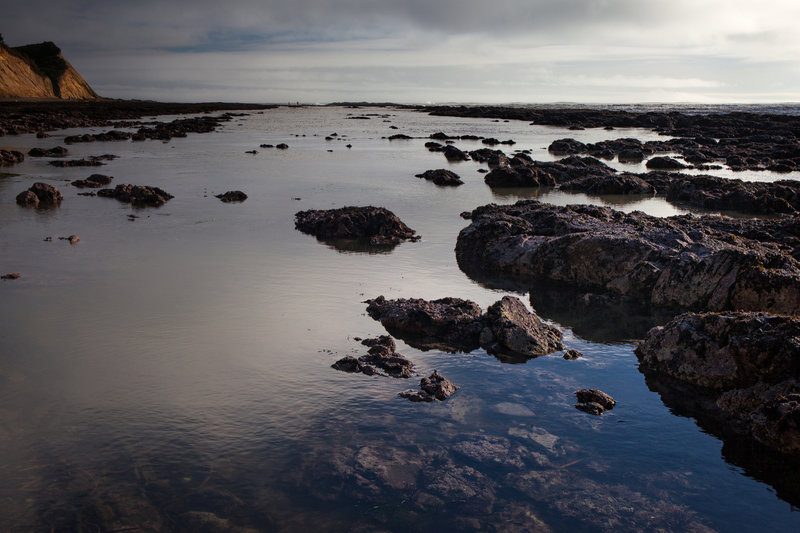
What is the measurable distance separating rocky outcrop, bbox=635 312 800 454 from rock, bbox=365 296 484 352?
7.00 ft

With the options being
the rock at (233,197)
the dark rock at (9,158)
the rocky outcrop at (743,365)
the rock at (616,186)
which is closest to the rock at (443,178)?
the rock at (616,186)

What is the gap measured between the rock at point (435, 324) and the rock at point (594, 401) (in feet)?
5.38

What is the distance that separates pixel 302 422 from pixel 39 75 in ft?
347

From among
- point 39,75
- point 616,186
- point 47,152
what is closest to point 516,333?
point 616,186

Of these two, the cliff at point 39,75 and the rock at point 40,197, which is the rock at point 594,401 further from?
the cliff at point 39,75

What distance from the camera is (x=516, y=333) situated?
7.18 m

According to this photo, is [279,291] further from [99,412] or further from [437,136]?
[437,136]

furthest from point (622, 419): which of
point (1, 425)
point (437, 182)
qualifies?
point (437, 182)

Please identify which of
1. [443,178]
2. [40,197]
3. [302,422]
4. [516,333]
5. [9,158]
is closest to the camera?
[302,422]

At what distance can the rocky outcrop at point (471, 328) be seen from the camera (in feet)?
23.5

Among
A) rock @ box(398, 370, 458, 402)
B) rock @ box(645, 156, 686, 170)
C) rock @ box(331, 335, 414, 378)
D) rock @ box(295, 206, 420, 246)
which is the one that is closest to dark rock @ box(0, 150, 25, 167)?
rock @ box(295, 206, 420, 246)

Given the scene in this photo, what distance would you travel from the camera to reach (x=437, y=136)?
148ft

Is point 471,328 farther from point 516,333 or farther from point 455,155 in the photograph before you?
point 455,155

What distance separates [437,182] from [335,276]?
41.1 ft
